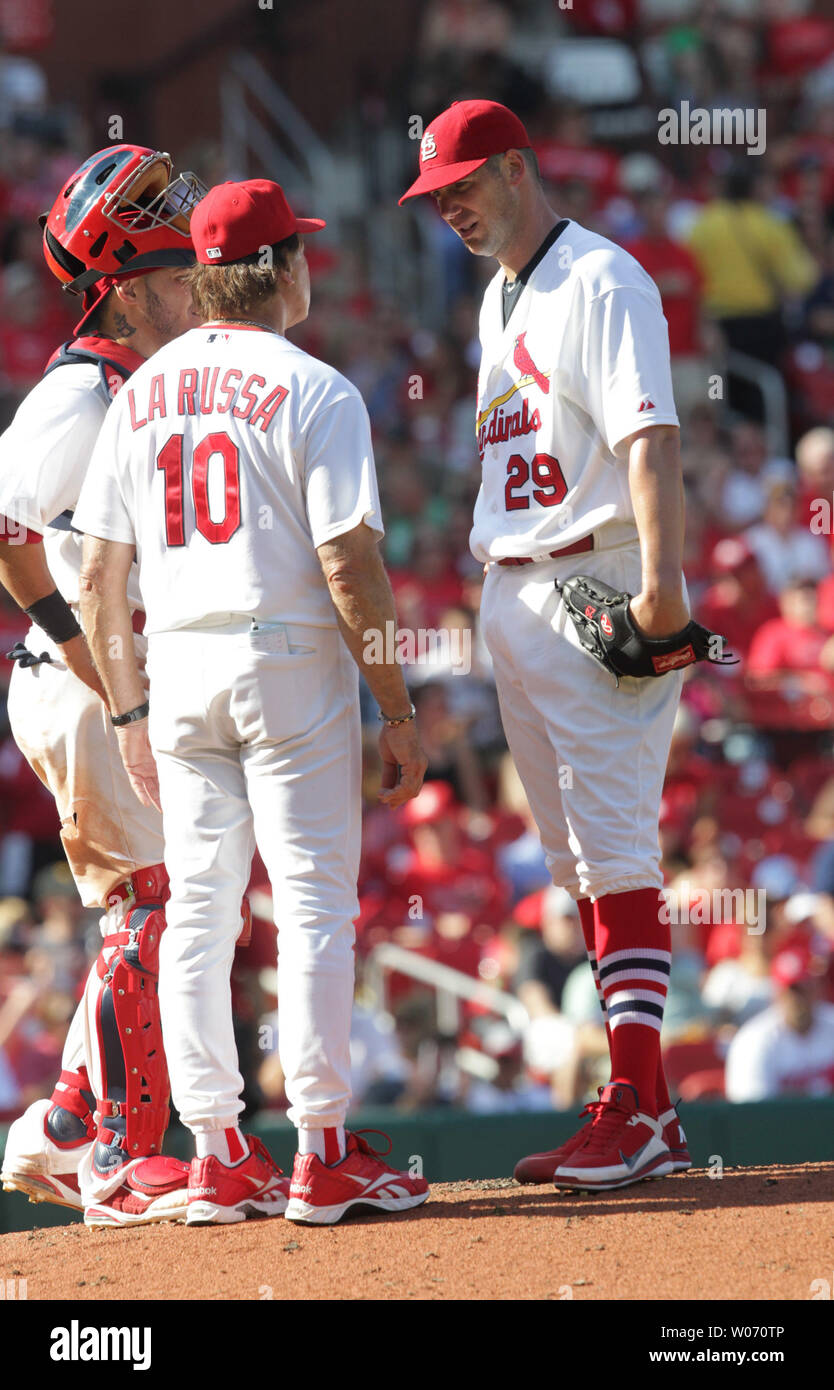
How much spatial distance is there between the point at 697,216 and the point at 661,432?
9574 millimetres

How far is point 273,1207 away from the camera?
3.75 metres

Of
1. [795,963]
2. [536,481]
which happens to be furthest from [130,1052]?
[795,963]

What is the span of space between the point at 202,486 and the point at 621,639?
94 cm

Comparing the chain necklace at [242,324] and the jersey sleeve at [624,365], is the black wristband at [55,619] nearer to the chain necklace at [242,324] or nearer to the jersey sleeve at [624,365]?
the chain necklace at [242,324]

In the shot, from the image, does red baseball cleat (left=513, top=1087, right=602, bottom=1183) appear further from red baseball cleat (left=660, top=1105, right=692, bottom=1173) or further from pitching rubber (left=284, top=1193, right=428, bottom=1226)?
pitching rubber (left=284, top=1193, right=428, bottom=1226)

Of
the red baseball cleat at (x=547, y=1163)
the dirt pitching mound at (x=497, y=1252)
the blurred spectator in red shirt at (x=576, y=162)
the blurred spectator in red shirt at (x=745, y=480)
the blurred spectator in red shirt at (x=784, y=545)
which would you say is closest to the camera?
the dirt pitching mound at (x=497, y=1252)

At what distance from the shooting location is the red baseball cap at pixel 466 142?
3.86 metres

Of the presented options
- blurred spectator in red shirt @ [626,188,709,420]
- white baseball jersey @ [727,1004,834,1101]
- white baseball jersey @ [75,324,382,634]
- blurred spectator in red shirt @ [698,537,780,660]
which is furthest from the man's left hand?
blurred spectator in red shirt @ [626,188,709,420]

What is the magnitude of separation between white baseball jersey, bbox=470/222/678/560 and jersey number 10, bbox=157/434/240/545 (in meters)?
0.69

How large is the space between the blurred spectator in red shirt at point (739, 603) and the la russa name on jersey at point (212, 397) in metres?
6.35

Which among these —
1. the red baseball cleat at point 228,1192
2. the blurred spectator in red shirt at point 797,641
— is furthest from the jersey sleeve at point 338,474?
the blurred spectator in red shirt at point 797,641
